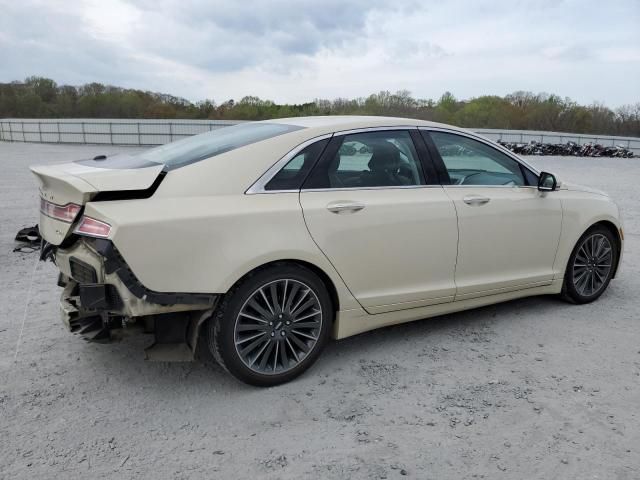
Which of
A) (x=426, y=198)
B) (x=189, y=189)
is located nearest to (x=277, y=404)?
(x=189, y=189)

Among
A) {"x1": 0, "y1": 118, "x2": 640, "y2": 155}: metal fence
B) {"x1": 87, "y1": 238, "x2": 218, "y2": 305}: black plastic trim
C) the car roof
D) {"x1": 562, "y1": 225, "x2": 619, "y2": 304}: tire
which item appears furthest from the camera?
{"x1": 0, "y1": 118, "x2": 640, "y2": 155}: metal fence

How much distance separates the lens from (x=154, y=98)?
7581cm

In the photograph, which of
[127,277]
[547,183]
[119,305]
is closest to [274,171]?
[127,277]

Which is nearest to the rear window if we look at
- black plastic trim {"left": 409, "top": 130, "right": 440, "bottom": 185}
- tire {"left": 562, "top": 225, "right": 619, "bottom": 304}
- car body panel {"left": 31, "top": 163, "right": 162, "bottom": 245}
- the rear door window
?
car body panel {"left": 31, "top": 163, "right": 162, "bottom": 245}

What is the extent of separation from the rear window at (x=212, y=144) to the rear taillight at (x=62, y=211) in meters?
0.57

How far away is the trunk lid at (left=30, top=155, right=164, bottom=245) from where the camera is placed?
288 cm

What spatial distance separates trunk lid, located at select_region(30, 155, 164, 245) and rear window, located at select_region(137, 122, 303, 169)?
16cm

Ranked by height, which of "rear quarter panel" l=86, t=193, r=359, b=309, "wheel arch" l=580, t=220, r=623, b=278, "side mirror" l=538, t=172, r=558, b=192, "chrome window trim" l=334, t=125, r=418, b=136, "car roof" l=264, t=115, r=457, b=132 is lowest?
"wheel arch" l=580, t=220, r=623, b=278

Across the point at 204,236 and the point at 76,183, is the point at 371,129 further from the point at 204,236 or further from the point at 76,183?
the point at 76,183

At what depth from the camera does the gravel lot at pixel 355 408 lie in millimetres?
2576

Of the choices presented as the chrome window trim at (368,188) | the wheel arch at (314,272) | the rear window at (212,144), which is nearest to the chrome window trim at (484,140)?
the chrome window trim at (368,188)

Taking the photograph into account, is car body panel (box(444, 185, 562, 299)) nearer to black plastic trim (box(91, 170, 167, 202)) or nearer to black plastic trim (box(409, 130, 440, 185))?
black plastic trim (box(409, 130, 440, 185))

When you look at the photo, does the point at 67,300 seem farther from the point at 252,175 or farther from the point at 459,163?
the point at 459,163

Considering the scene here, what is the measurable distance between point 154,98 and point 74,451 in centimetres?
7912
